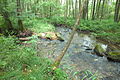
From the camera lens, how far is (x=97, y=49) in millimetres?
6469

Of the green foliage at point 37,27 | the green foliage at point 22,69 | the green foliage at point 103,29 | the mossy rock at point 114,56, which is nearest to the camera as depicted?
the green foliage at point 22,69

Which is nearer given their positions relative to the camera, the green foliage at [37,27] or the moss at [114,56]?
the moss at [114,56]

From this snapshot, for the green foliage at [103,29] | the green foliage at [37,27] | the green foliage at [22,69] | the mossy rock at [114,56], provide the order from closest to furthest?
the green foliage at [22,69]
the mossy rock at [114,56]
the green foliage at [103,29]
the green foliage at [37,27]

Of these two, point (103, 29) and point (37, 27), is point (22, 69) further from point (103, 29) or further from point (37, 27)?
point (103, 29)

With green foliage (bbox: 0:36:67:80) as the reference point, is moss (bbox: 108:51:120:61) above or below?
below

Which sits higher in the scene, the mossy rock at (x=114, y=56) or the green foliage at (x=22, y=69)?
the green foliage at (x=22, y=69)

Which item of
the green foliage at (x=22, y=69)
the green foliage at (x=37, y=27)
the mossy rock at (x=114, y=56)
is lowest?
the mossy rock at (x=114, y=56)

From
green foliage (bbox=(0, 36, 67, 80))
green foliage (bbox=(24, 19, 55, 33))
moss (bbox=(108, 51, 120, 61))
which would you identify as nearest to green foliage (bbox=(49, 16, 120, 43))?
moss (bbox=(108, 51, 120, 61))

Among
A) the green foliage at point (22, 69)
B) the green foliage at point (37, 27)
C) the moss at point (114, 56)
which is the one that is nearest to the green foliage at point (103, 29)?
the moss at point (114, 56)

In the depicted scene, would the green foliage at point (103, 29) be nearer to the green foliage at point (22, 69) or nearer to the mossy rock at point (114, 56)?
the mossy rock at point (114, 56)

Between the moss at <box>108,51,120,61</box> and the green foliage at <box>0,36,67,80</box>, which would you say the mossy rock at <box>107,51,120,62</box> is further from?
the green foliage at <box>0,36,67,80</box>

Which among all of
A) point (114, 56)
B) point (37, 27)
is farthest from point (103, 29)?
point (37, 27)

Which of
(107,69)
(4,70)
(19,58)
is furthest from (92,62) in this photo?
(4,70)

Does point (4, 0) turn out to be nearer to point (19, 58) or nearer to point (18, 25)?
point (18, 25)
